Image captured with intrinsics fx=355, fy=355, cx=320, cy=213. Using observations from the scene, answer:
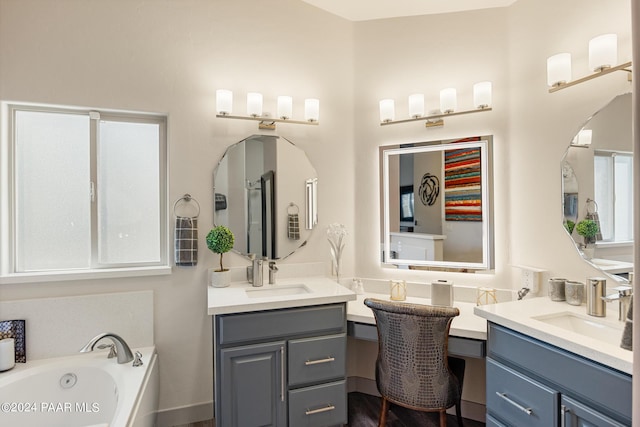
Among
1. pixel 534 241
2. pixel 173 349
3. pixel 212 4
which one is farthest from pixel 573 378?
pixel 212 4

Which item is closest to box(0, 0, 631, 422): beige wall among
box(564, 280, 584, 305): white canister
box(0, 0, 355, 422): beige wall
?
box(0, 0, 355, 422): beige wall

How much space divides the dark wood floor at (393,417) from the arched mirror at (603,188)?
1.36m

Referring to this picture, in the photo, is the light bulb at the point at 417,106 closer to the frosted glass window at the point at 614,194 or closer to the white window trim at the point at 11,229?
the frosted glass window at the point at 614,194

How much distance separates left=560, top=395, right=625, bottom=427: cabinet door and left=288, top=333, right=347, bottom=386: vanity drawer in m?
1.12

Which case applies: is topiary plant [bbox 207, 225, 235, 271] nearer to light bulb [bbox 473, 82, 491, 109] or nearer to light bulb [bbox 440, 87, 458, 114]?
light bulb [bbox 440, 87, 458, 114]

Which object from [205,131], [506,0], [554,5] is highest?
[506,0]

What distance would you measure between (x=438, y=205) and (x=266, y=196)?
1247 millimetres

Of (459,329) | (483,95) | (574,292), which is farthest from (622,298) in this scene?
(483,95)

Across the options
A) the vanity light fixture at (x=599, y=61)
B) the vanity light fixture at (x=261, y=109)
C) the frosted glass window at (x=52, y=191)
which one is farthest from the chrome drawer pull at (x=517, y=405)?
the frosted glass window at (x=52, y=191)

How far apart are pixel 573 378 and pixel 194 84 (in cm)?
259

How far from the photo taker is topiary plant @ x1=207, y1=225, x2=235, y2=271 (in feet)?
7.47

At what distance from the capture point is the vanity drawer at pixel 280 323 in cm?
191

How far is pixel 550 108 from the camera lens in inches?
82.4

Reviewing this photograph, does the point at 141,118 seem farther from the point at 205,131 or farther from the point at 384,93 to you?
the point at 384,93
